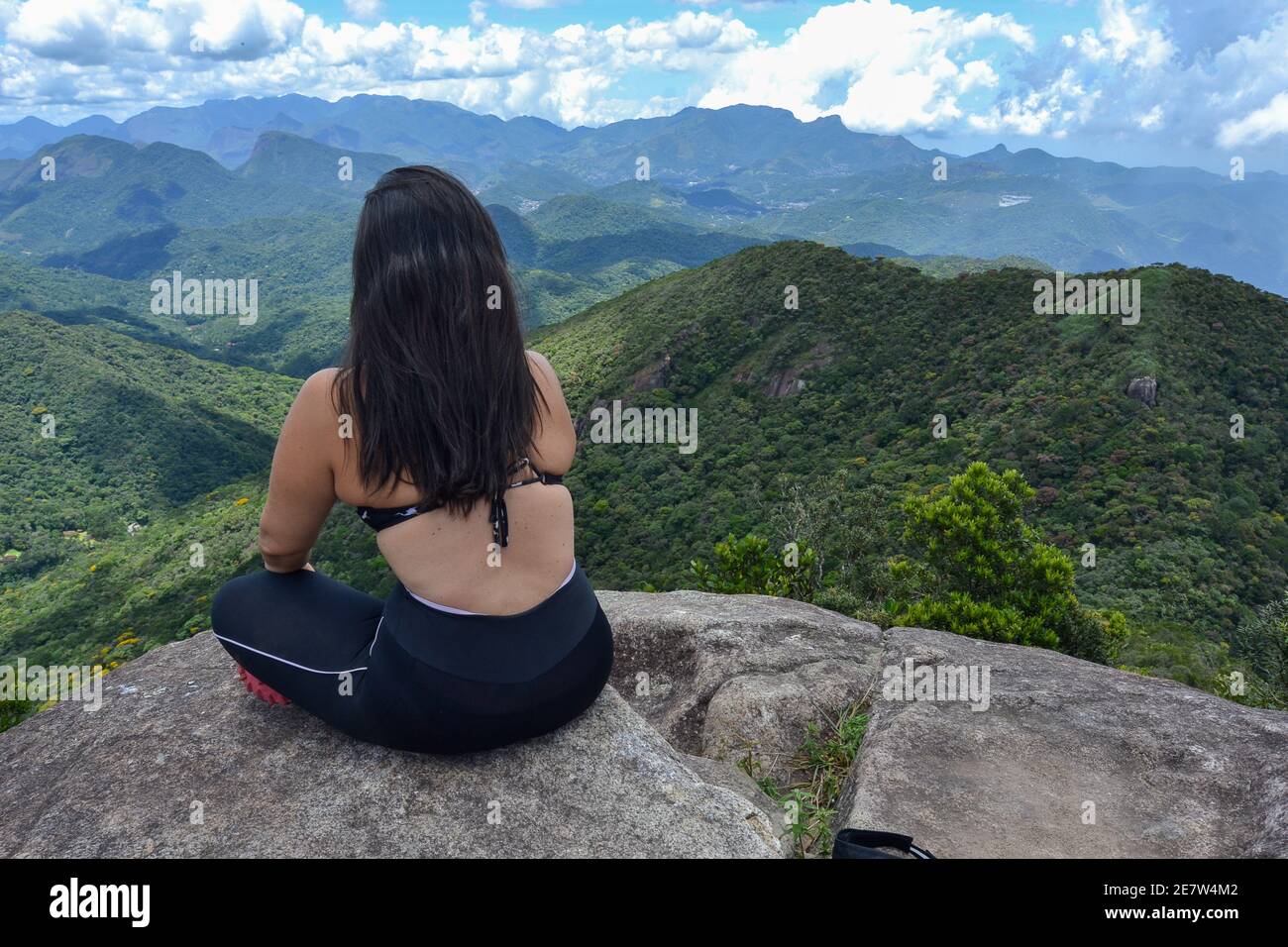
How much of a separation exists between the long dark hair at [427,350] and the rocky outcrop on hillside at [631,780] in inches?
52.7

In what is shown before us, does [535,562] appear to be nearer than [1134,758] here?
Yes

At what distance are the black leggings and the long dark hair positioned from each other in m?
0.60

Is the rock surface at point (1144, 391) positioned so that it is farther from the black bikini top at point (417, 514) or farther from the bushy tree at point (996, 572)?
the black bikini top at point (417, 514)

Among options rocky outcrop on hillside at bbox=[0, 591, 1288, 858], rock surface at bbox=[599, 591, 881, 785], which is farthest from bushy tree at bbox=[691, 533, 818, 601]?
rocky outcrop on hillside at bbox=[0, 591, 1288, 858]

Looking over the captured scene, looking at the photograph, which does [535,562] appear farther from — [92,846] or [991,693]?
[991,693]

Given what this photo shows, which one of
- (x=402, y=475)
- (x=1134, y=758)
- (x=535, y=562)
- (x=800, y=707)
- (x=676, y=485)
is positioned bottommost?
(x=676, y=485)

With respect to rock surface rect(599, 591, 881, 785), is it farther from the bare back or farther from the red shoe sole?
the red shoe sole

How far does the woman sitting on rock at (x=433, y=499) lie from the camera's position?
3123mm

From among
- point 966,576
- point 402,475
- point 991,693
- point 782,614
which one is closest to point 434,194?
point 402,475

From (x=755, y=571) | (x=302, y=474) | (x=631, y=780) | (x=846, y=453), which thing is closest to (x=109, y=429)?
(x=846, y=453)

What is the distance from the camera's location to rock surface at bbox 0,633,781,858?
311 centimetres

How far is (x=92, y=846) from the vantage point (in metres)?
3.07
